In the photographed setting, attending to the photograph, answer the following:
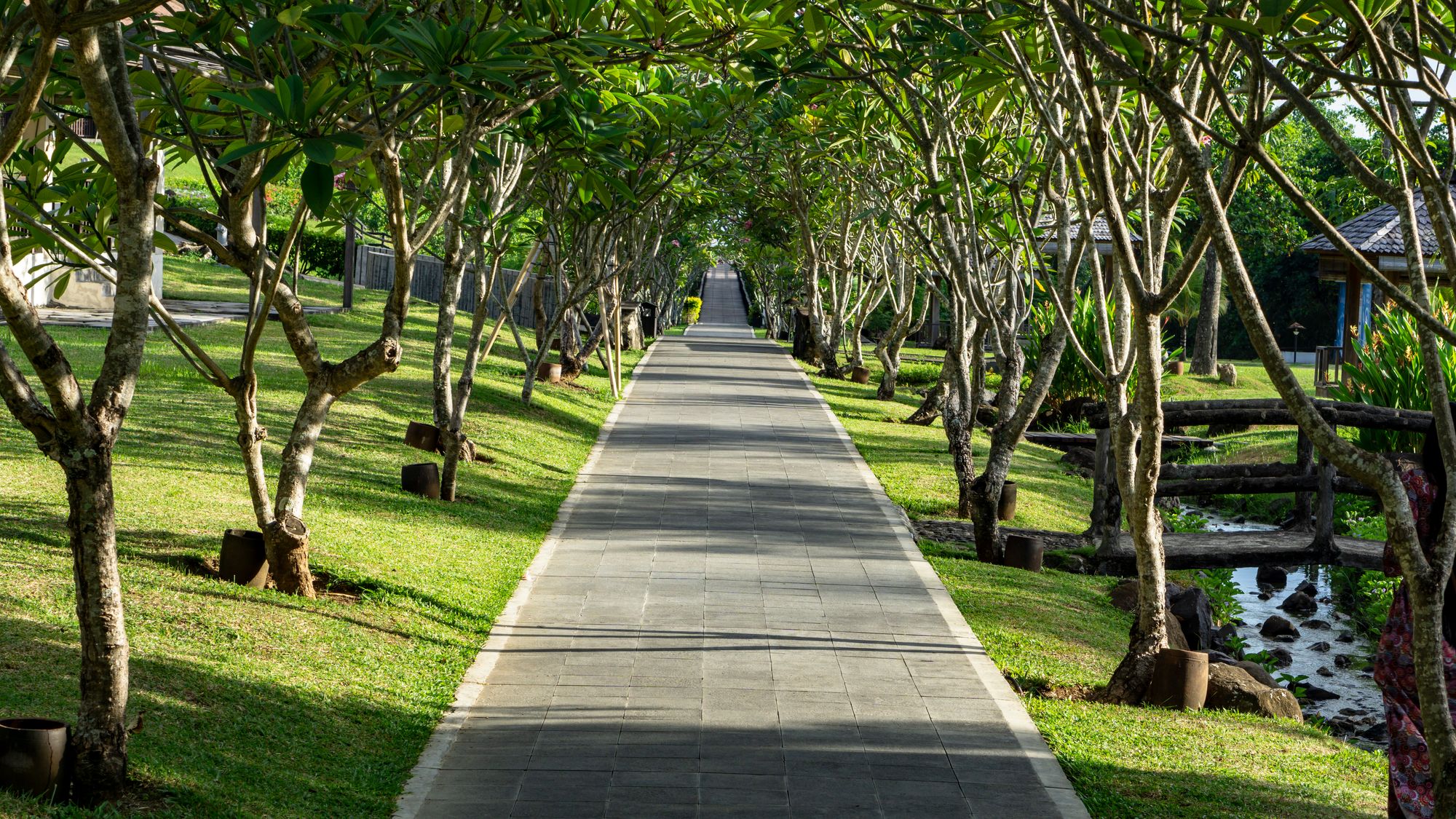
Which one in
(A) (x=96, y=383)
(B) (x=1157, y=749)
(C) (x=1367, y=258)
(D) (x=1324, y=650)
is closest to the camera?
(A) (x=96, y=383)

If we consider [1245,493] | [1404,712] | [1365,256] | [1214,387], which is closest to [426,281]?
[1214,387]

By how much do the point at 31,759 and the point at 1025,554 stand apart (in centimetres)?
757

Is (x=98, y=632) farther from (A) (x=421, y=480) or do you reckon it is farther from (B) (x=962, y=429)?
(B) (x=962, y=429)

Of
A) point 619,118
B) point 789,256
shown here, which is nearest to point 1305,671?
point 619,118

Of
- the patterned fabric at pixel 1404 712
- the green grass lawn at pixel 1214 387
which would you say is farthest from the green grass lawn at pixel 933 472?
the green grass lawn at pixel 1214 387

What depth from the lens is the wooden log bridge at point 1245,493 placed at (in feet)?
31.8

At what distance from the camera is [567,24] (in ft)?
16.9

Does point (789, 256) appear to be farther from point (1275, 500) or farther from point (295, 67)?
point (295, 67)

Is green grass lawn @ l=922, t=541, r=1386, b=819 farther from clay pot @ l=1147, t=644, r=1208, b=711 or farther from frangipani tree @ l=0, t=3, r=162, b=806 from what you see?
frangipani tree @ l=0, t=3, r=162, b=806

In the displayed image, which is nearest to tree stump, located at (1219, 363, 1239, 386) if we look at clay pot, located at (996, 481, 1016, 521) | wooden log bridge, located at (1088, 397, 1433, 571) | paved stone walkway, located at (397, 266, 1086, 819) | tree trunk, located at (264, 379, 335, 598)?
clay pot, located at (996, 481, 1016, 521)

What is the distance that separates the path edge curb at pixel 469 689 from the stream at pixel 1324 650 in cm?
522

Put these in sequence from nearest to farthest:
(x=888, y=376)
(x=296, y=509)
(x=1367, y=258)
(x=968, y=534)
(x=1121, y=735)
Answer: (x=1121, y=735) < (x=296, y=509) < (x=968, y=534) < (x=1367, y=258) < (x=888, y=376)

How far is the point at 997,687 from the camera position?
22.2ft

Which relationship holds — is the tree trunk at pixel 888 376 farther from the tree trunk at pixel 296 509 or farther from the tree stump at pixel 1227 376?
the tree trunk at pixel 296 509
